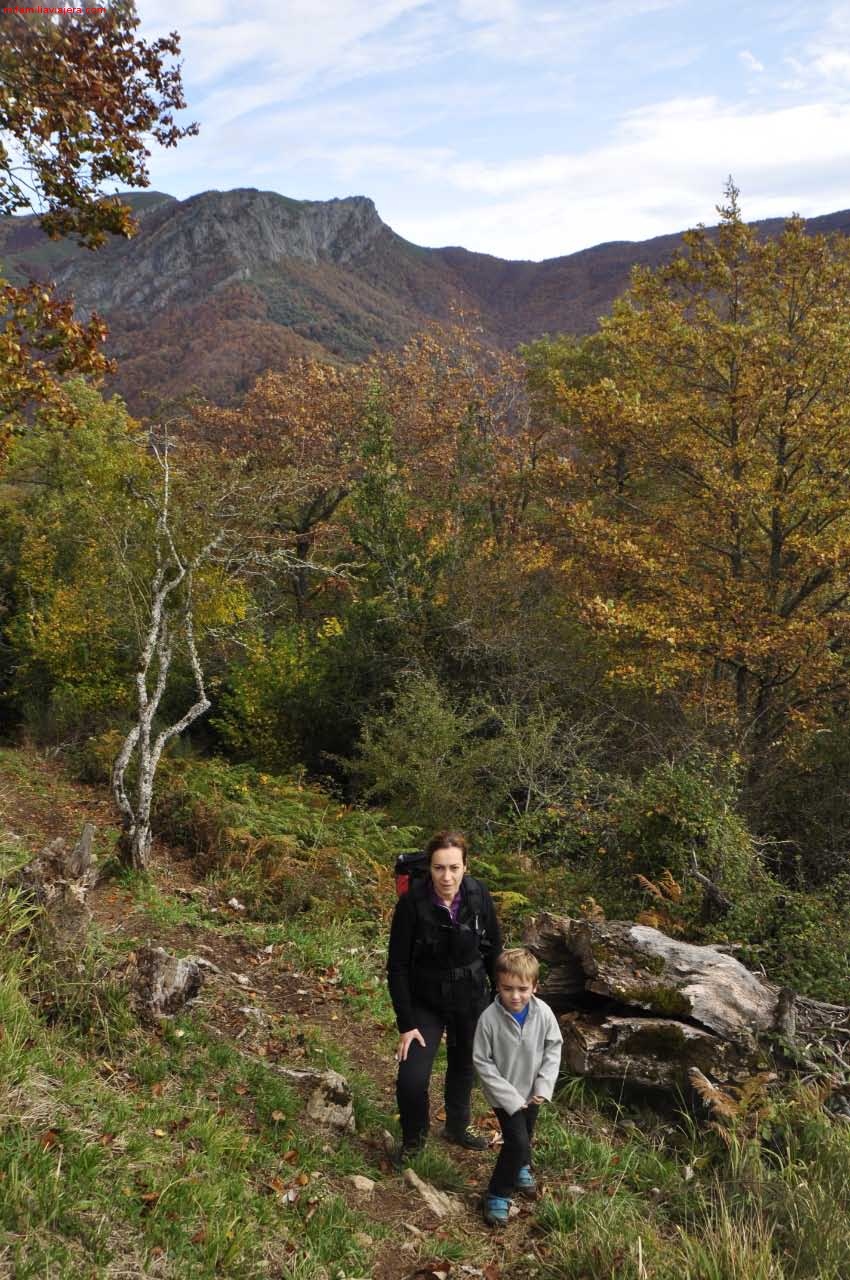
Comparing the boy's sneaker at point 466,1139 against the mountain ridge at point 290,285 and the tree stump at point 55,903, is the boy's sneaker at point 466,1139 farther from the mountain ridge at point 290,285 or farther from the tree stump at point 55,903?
the mountain ridge at point 290,285

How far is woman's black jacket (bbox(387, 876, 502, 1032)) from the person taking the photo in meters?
4.18

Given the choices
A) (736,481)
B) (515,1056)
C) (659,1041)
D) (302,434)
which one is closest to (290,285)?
(302,434)

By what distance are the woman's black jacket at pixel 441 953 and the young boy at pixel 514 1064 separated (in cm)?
19

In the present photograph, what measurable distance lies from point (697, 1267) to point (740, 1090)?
1.81 metres

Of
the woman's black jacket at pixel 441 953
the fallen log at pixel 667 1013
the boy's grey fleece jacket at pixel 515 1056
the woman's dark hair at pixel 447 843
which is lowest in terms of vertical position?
the fallen log at pixel 667 1013

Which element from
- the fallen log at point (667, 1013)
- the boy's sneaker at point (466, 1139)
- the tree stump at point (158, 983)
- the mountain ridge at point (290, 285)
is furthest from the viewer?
the mountain ridge at point (290, 285)

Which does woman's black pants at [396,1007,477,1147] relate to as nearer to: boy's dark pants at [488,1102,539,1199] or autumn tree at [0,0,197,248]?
boy's dark pants at [488,1102,539,1199]

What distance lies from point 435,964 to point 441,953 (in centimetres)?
7

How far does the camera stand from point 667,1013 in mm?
5590

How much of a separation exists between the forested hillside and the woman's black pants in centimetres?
20

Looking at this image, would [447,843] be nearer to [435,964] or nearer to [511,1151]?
[435,964]

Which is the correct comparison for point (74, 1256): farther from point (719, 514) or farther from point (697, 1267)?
point (719, 514)

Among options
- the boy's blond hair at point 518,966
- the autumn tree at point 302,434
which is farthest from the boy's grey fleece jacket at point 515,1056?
the autumn tree at point 302,434

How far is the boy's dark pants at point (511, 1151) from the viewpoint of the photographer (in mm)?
3900
